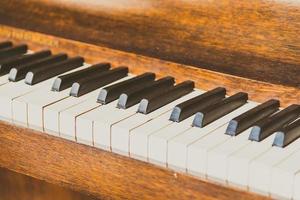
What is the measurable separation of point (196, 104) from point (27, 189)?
801 mm

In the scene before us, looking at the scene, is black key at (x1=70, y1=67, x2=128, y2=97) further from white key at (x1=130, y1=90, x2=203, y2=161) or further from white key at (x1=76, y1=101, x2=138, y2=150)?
white key at (x1=130, y1=90, x2=203, y2=161)

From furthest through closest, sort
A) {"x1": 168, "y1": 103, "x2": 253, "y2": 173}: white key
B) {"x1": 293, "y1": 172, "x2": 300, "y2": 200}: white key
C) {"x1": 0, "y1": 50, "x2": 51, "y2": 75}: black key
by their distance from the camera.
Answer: {"x1": 0, "y1": 50, "x2": 51, "y2": 75}: black key < {"x1": 168, "y1": 103, "x2": 253, "y2": 173}: white key < {"x1": 293, "y1": 172, "x2": 300, "y2": 200}: white key

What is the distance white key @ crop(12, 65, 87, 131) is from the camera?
63.9 inches

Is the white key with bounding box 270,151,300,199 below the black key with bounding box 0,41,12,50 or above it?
below

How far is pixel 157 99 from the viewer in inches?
65.1

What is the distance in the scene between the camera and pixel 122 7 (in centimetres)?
195

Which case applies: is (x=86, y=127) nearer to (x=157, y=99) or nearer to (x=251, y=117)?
(x=157, y=99)

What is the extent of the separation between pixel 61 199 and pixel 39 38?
46 centimetres

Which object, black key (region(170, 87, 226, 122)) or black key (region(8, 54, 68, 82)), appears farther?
black key (region(8, 54, 68, 82))

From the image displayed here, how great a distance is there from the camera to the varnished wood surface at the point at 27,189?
6.89 feet

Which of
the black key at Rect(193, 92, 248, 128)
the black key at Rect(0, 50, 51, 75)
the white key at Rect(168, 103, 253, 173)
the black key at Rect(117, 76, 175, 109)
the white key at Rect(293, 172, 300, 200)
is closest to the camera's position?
the white key at Rect(293, 172, 300, 200)

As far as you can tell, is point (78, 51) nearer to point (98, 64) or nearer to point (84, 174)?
point (98, 64)

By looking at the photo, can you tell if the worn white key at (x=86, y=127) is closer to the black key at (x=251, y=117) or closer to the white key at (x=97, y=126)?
the white key at (x=97, y=126)

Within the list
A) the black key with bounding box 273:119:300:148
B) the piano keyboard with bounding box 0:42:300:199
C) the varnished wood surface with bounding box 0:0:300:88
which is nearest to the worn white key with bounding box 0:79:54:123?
the piano keyboard with bounding box 0:42:300:199
